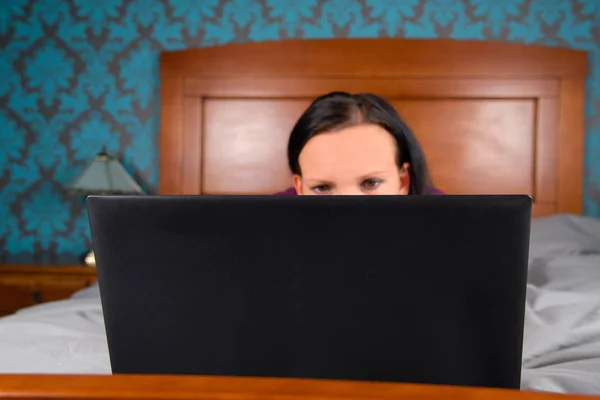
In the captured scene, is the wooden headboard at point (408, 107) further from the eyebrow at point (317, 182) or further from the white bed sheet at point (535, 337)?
the eyebrow at point (317, 182)

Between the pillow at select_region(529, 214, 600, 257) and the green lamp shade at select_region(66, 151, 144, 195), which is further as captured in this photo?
the green lamp shade at select_region(66, 151, 144, 195)

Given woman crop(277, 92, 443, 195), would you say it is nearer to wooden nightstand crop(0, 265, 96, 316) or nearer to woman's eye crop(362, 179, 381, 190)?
woman's eye crop(362, 179, 381, 190)

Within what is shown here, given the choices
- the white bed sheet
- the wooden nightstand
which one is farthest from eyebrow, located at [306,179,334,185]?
the wooden nightstand

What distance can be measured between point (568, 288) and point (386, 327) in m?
1.14

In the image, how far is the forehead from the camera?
44.2 inches

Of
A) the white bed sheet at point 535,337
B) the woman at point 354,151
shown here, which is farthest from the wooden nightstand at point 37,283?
the woman at point 354,151

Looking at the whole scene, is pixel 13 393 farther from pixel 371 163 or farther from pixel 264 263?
pixel 371 163

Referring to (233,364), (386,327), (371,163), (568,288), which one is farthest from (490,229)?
(568,288)

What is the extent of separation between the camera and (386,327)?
0.52m

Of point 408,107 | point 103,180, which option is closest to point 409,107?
point 408,107

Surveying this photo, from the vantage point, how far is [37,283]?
250 cm

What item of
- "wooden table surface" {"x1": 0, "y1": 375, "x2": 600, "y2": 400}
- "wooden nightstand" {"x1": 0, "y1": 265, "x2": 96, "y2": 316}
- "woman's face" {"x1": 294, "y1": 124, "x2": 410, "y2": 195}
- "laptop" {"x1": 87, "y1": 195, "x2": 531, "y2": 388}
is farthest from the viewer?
"wooden nightstand" {"x1": 0, "y1": 265, "x2": 96, "y2": 316}

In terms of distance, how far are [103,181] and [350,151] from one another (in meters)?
1.71

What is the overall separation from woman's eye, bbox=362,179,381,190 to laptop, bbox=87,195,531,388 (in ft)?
2.00
